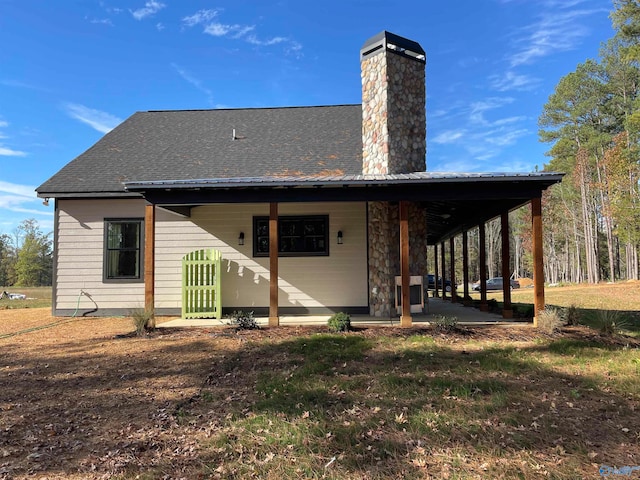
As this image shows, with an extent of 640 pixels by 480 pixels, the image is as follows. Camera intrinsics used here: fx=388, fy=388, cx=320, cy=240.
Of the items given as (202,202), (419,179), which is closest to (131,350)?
(202,202)

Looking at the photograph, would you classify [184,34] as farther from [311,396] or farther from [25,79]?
[311,396]

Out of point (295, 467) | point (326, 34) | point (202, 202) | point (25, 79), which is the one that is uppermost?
point (326, 34)

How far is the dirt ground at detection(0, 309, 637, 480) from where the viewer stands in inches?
116

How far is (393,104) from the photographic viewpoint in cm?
927

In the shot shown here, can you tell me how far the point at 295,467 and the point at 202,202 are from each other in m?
5.89

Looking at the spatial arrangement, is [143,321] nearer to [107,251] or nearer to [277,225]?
[277,225]

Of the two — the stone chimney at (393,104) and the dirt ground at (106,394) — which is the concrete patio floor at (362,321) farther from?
the stone chimney at (393,104)

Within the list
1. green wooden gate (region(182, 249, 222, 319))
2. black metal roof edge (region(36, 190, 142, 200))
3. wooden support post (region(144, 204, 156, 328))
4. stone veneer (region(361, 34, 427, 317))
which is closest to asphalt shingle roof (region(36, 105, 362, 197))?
black metal roof edge (region(36, 190, 142, 200))

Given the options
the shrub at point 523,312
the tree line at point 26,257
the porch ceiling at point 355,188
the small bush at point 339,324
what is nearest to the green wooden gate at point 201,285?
the porch ceiling at point 355,188

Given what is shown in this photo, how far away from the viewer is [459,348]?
19.4ft

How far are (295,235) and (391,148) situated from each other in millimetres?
3162

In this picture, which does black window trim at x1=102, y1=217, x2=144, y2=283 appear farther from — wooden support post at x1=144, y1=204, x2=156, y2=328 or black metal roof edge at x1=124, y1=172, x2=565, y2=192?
black metal roof edge at x1=124, y1=172, x2=565, y2=192

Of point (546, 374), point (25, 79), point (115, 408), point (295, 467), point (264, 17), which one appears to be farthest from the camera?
point (25, 79)

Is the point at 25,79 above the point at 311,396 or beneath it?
above
